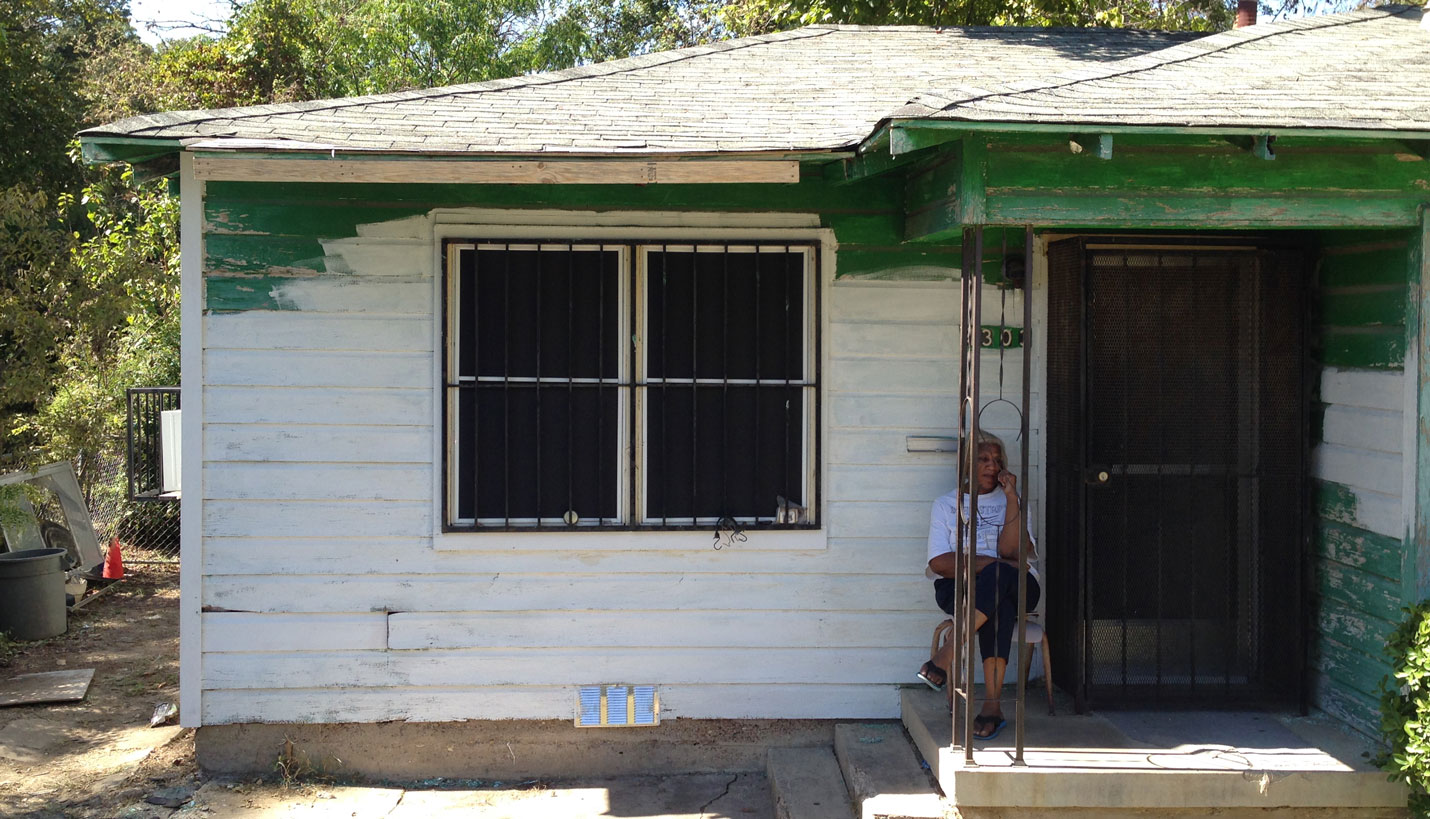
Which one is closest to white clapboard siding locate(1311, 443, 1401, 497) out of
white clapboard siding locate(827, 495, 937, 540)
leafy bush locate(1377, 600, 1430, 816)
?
leafy bush locate(1377, 600, 1430, 816)

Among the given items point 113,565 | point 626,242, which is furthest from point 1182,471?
point 113,565

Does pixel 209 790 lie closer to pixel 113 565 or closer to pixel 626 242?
pixel 626 242

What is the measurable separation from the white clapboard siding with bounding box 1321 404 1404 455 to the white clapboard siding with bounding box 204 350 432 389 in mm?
3978

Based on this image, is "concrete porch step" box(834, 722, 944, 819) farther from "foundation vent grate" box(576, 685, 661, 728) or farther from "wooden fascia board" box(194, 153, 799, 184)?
"wooden fascia board" box(194, 153, 799, 184)

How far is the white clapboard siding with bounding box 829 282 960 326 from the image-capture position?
17.7ft

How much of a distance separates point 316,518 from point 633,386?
1.56 metres

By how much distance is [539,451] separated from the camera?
5375 millimetres

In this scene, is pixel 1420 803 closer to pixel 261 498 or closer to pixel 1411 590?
pixel 1411 590

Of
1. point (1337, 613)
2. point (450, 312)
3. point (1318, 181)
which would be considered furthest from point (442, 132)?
point (1337, 613)

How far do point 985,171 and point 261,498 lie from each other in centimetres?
344

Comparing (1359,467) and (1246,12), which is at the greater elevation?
(1246,12)

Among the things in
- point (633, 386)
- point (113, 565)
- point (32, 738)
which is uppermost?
point (633, 386)

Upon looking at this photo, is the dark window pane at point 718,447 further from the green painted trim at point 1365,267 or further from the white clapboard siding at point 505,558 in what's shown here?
the green painted trim at point 1365,267

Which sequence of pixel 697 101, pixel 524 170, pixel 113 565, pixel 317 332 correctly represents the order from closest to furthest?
pixel 524 170 → pixel 317 332 → pixel 697 101 → pixel 113 565
